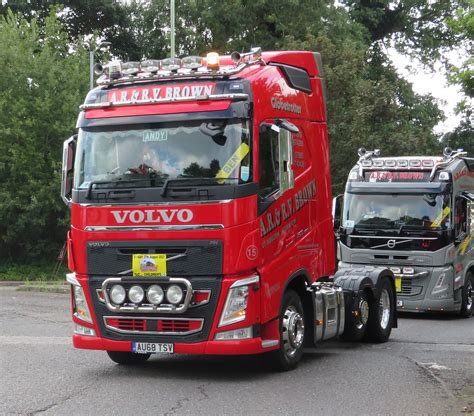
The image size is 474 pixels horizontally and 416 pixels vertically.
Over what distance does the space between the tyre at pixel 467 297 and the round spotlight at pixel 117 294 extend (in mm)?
10252

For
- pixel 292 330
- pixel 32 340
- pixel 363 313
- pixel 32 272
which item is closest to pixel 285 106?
pixel 292 330

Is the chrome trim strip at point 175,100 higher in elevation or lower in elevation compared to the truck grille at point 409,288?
higher

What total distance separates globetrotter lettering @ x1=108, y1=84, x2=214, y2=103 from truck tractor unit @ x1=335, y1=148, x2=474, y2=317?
7.85 meters

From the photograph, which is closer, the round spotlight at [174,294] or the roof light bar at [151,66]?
the round spotlight at [174,294]

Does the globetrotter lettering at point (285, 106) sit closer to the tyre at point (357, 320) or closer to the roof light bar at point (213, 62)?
the roof light bar at point (213, 62)

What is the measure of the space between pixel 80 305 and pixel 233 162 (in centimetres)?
248

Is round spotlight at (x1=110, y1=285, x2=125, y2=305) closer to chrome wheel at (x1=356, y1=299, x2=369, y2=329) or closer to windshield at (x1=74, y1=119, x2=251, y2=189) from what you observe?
windshield at (x1=74, y1=119, x2=251, y2=189)

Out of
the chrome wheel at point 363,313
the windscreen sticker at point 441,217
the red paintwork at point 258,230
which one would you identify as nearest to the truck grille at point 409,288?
the windscreen sticker at point 441,217

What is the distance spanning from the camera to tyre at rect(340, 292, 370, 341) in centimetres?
1201

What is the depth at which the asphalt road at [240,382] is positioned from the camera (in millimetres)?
7949

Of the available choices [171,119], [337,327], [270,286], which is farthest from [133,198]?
[337,327]

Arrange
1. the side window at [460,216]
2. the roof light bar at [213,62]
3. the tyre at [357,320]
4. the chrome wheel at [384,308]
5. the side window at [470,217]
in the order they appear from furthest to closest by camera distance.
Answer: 1. the side window at [470,217]
2. the side window at [460,216]
3. the chrome wheel at [384,308]
4. the tyre at [357,320]
5. the roof light bar at [213,62]

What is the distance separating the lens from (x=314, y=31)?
3603 centimetres

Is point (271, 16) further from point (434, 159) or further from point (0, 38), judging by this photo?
point (434, 159)
